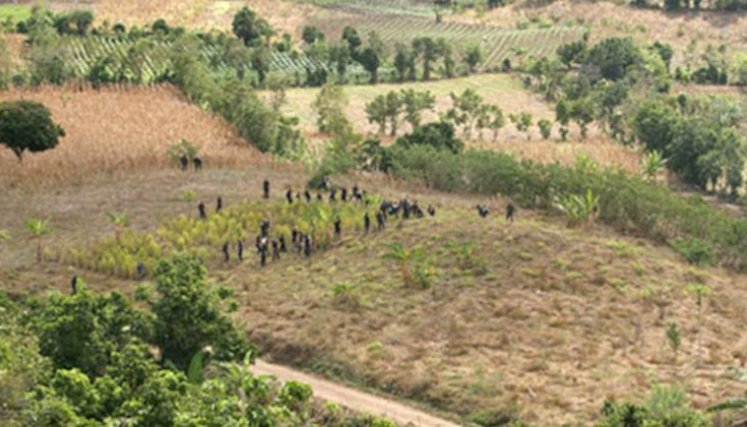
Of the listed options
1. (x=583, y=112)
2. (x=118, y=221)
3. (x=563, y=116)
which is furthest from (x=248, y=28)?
(x=118, y=221)

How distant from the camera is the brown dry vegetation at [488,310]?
121ft

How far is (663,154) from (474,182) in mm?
22454

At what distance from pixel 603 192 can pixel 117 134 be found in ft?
105

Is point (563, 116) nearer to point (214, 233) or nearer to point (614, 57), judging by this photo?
point (614, 57)

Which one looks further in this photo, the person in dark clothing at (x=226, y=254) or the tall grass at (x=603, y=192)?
the tall grass at (x=603, y=192)

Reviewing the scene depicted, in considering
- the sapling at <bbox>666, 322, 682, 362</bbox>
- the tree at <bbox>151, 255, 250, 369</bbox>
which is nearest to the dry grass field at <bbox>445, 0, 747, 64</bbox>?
the sapling at <bbox>666, 322, 682, 362</bbox>

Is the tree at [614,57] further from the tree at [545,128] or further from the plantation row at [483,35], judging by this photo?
the tree at [545,128]

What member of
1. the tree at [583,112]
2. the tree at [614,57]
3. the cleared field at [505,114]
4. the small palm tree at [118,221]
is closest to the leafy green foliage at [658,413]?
the small palm tree at [118,221]

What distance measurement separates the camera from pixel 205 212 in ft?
177

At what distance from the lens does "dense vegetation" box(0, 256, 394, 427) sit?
2538cm

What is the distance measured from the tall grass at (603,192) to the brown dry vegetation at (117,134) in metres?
11.7

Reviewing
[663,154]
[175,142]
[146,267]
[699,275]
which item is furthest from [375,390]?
[663,154]

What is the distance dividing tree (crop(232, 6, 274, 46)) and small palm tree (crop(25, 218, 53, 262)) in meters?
66.6

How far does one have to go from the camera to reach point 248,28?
11638cm
